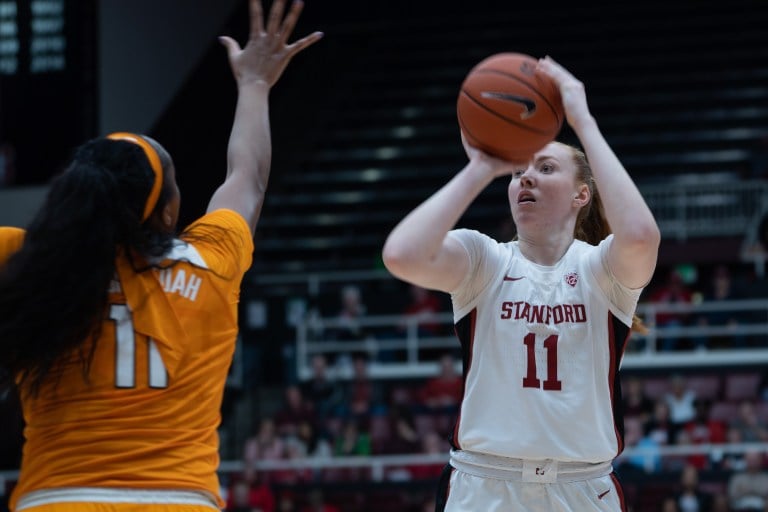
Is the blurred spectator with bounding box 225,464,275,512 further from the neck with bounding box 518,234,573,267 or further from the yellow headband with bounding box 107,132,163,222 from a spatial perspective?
the yellow headband with bounding box 107,132,163,222

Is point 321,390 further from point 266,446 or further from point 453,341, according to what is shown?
point 453,341

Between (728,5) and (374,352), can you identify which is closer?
(374,352)

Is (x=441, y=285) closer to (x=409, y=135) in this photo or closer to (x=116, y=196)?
(x=116, y=196)

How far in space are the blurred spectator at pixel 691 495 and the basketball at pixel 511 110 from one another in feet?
28.5

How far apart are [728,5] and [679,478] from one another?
519 inches

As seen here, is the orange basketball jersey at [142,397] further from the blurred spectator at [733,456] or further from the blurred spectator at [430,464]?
the blurred spectator at [733,456]

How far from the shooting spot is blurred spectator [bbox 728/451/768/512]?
11.8 meters

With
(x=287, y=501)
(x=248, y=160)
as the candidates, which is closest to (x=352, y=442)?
(x=287, y=501)

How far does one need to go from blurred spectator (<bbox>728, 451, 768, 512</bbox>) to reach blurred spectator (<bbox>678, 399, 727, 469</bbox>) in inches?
30.8

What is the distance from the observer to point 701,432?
13148 millimetres

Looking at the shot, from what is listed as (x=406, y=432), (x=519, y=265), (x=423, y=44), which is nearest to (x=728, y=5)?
(x=423, y=44)

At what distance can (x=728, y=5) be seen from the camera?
2269 cm

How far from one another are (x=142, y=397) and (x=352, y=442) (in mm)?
10944

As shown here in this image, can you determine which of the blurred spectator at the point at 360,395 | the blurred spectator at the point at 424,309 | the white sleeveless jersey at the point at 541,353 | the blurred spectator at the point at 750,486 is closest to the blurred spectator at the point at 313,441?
the blurred spectator at the point at 360,395
